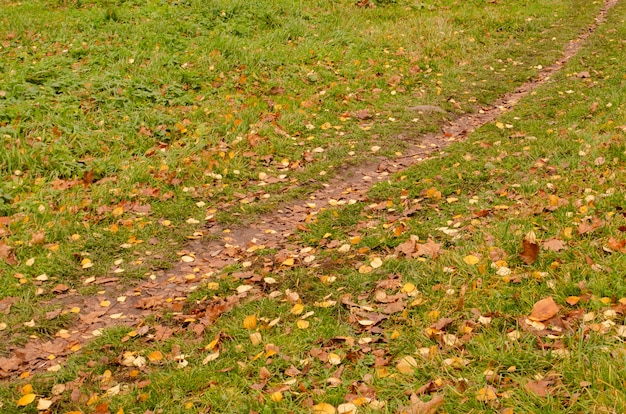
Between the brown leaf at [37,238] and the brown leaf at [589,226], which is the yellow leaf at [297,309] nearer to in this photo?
the brown leaf at [589,226]

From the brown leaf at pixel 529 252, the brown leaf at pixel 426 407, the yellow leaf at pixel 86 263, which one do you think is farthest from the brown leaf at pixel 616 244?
the yellow leaf at pixel 86 263

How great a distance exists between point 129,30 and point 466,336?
8.84 metres

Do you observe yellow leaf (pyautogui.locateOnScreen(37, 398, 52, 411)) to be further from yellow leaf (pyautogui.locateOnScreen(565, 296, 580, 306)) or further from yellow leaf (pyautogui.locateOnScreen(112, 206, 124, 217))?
yellow leaf (pyautogui.locateOnScreen(565, 296, 580, 306))

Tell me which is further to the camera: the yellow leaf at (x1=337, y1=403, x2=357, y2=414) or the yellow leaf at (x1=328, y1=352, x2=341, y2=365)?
the yellow leaf at (x1=328, y1=352, x2=341, y2=365)

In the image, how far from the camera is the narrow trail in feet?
13.4

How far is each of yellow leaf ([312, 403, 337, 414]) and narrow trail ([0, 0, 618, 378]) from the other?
143 centimetres

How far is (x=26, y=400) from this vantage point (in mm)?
3455

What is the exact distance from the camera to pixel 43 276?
4898 millimetres

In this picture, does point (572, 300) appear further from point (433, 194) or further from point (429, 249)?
point (433, 194)

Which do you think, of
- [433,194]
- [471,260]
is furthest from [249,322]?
[433,194]

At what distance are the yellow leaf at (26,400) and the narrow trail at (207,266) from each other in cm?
30

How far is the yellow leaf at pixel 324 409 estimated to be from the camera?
2.88m

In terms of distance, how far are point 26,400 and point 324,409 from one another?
6.38 feet

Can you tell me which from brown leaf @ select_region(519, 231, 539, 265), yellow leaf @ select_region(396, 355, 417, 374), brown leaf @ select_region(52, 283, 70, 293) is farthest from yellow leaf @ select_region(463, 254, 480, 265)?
brown leaf @ select_region(52, 283, 70, 293)
